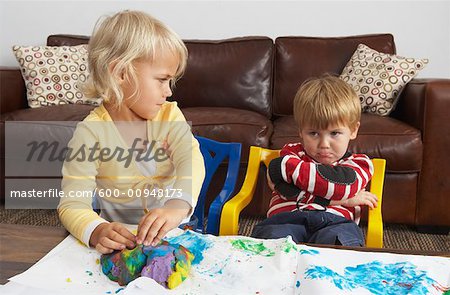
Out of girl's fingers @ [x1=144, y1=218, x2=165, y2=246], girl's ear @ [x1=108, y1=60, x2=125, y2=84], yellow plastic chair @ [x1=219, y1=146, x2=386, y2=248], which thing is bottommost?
yellow plastic chair @ [x1=219, y1=146, x2=386, y2=248]

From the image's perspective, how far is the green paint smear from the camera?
39.1 inches

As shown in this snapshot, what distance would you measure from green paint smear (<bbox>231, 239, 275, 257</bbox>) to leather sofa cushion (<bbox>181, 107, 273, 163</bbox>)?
1560mm

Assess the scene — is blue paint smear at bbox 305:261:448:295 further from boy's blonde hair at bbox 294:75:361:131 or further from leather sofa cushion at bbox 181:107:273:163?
leather sofa cushion at bbox 181:107:273:163

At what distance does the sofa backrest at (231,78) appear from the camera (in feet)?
10.4

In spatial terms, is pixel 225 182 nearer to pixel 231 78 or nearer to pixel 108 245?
pixel 108 245

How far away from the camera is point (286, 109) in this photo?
10.5 ft

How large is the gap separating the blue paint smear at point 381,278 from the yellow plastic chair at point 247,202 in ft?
1.40

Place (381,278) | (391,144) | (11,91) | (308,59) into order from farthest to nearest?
(308,59)
(11,91)
(391,144)
(381,278)

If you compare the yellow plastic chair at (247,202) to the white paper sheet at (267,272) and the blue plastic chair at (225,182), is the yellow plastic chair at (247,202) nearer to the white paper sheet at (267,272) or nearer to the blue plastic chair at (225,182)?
the blue plastic chair at (225,182)

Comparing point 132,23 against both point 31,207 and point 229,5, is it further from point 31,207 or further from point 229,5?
point 229,5

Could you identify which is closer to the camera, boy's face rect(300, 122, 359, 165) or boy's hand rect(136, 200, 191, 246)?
boy's hand rect(136, 200, 191, 246)

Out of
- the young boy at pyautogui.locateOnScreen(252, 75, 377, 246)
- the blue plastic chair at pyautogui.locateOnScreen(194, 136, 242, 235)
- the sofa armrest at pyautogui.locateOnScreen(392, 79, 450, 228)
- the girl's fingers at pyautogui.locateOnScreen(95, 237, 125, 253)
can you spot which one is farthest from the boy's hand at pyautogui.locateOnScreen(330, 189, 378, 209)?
the sofa armrest at pyautogui.locateOnScreen(392, 79, 450, 228)

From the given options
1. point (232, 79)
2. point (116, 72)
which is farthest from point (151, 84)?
point (232, 79)

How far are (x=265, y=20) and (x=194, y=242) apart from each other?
2.72 metres
